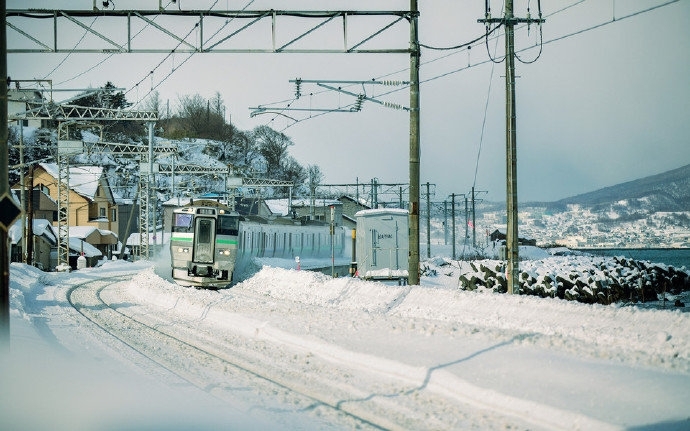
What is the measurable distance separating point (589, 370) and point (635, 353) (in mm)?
1473

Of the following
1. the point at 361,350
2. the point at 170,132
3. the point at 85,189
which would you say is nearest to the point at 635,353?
the point at 361,350

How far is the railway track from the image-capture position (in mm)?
8789

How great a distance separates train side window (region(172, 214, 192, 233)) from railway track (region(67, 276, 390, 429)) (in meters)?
10.8

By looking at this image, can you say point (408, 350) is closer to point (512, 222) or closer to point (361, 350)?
point (361, 350)

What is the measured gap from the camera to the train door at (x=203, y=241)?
30797 millimetres

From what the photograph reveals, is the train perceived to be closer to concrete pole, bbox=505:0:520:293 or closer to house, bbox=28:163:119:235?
concrete pole, bbox=505:0:520:293

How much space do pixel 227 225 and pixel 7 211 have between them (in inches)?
788

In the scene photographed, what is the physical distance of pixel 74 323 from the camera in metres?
18.6

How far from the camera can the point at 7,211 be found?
36.8ft

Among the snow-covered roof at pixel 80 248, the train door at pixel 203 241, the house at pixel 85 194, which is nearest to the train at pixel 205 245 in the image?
the train door at pixel 203 241

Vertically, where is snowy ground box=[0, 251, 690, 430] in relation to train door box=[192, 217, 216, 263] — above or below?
below

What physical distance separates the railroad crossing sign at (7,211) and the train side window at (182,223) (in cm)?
1956

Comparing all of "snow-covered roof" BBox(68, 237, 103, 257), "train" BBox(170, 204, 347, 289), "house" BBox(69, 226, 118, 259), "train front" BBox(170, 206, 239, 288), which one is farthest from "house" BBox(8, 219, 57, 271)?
"train front" BBox(170, 206, 239, 288)

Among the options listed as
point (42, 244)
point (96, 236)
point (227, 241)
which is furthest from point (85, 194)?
point (227, 241)
